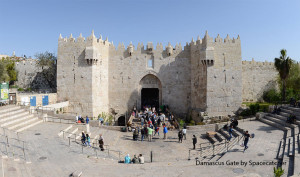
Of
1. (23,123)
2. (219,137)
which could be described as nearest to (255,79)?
(219,137)

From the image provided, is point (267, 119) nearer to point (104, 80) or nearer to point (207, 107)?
point (207, 107)

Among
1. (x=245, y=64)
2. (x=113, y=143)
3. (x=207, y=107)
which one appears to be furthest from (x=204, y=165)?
(x=245, y=64)

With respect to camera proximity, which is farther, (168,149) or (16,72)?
(16,72)

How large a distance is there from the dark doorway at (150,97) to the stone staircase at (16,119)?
15.9 m

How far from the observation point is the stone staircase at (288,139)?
9547 millimetres

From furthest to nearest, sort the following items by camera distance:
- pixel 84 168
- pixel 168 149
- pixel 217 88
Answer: pixel 217 88 → pixel 168 149 → pixel 84 168

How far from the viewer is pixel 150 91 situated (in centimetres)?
3219

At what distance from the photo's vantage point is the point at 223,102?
955 inches

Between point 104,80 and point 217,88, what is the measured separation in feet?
47.5

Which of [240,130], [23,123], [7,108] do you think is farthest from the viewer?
[7,108]

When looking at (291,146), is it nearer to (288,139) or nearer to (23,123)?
(288,139)

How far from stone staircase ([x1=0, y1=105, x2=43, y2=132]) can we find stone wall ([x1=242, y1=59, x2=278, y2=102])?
26703mm

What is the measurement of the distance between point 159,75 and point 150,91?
15.8 feet

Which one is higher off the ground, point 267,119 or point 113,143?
point 267,119
